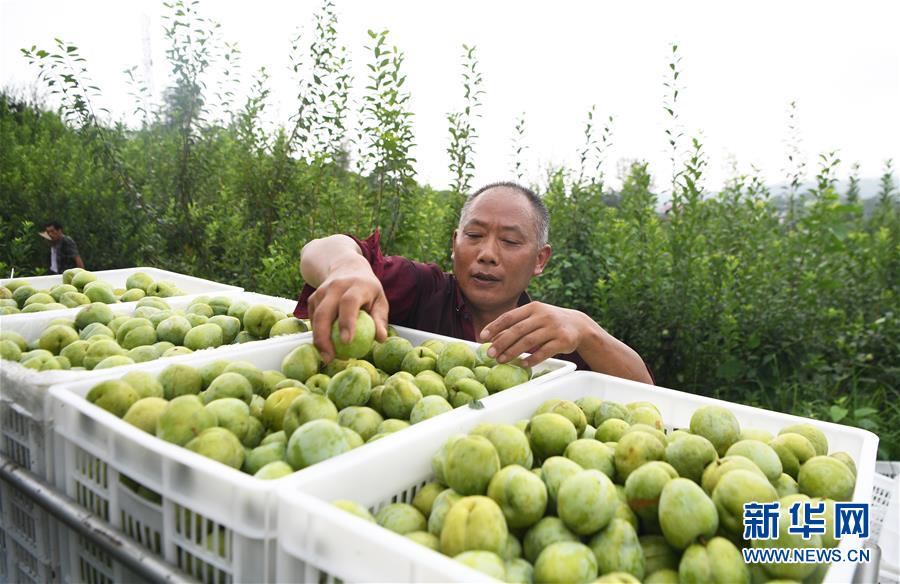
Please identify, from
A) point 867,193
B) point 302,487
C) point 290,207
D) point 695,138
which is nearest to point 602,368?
point 302,487

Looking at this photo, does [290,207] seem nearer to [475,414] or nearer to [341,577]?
[475,414]

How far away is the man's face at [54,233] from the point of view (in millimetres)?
6352

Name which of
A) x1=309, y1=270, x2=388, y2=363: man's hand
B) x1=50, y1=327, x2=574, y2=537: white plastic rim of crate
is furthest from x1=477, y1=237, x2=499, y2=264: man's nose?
x1=50, y1=327, x2=574, y2=537: white plastic rim of crate

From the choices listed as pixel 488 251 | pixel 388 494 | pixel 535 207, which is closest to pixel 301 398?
pixel 388 494

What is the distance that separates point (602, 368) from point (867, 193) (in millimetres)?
4777

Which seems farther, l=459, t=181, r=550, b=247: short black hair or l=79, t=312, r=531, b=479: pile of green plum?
l=459, t=181, r=550, b=247: short black hair

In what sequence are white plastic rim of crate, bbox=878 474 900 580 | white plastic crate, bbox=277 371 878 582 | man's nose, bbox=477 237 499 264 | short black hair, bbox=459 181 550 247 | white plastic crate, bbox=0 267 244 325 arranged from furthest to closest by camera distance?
white plastic crate, bbox=0 267 244 325 → short black hair, bbox=459 181 550 247 → man's nose, bbox=477 237 499 264 → white plastic rim of crate, bbox=878 474 900 580 → white plastic crate, bbox=277 371 878 582

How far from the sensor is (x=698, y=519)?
1217 mm

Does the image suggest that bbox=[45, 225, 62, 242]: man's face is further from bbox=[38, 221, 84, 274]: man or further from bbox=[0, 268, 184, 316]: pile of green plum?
bbox=[0, 268, 184, 316]: pile of green plum

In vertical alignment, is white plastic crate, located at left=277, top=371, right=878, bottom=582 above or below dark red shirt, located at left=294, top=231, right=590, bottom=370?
below

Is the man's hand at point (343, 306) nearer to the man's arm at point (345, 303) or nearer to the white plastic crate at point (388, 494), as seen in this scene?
the man's arm at point (345, 303)

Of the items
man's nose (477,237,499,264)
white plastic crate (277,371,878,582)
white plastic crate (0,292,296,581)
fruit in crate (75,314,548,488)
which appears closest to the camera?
white plastic crate (277,371,878,582)

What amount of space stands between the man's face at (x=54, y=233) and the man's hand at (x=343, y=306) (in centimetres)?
573

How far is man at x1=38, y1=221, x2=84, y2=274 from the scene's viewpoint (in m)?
6.39
